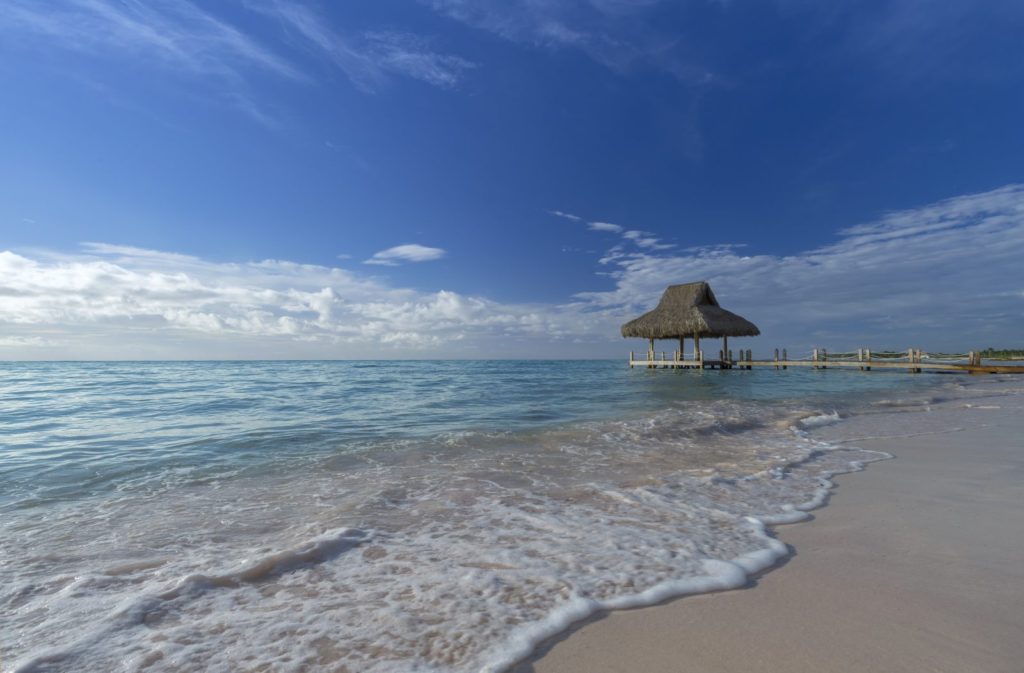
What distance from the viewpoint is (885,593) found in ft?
7.30

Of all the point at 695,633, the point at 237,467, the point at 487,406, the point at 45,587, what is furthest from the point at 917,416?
the point at 45,587

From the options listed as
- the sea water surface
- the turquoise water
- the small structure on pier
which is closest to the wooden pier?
the small structure on pier

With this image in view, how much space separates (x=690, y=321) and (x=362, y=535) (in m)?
26.9

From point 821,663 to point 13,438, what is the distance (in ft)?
34.5

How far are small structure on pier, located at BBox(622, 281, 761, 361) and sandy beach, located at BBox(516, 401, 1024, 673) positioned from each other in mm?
24997

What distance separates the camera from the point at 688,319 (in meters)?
27.6

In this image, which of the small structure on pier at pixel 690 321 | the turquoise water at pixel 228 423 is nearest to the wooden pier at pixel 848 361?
the small structure on pier at pixel 690 321

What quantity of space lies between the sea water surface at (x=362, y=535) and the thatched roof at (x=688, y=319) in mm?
20270

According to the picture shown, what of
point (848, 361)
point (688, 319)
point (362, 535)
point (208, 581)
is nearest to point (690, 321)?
point (688, 319)

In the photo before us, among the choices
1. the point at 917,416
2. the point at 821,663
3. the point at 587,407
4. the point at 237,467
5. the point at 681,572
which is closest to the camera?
the point at 821,663

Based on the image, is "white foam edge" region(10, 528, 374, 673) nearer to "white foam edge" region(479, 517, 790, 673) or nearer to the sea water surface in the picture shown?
the sea water surface

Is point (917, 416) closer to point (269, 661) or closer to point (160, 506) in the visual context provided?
point (269, 661)

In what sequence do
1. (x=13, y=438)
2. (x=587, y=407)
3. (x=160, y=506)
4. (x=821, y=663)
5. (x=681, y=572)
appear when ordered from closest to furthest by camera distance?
(x=821, y=663) < (x=681, y=572) < (x=160, y=506) < (x=13, y=438) < (x=587, y=407)

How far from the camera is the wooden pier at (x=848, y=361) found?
24.3 meters
